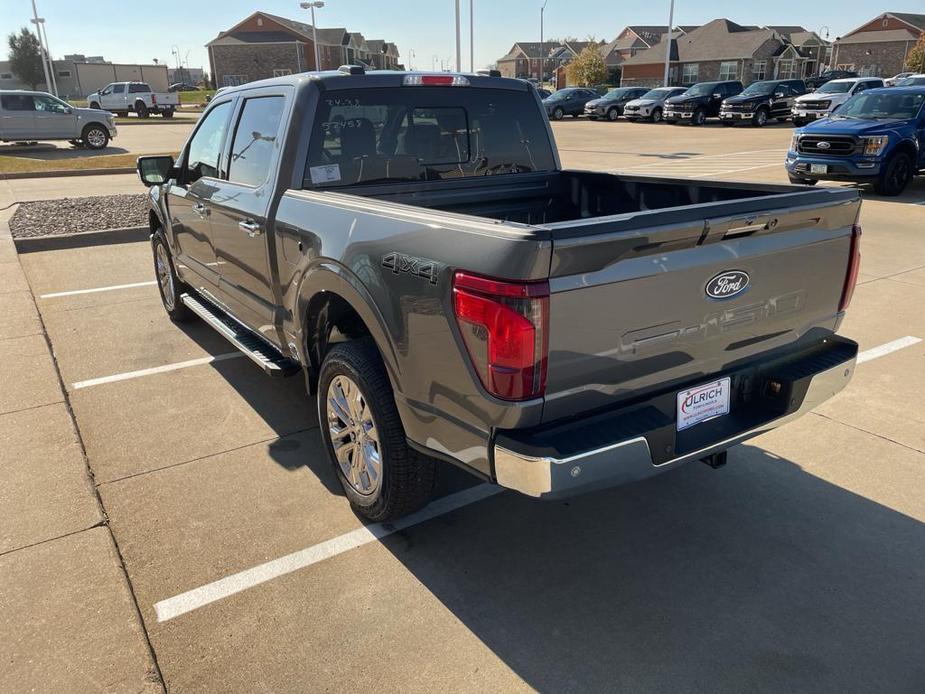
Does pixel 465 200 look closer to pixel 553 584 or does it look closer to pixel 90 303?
pixel 553 584

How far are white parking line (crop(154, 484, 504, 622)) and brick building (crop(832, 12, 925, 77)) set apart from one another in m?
83.8

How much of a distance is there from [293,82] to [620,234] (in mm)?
2293

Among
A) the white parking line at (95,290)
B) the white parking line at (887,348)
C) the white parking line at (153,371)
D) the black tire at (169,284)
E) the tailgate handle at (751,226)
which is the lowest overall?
the white parking line at (887,348)

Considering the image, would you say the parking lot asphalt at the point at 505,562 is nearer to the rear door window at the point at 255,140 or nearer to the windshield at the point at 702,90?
the rear door window at the point at 255,140

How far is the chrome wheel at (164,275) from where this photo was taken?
625 cm

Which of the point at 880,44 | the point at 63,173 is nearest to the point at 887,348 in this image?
the point at 63,173

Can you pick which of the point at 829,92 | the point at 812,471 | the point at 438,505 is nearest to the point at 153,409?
the point at 438,505

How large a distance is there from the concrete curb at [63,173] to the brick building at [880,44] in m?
75.7

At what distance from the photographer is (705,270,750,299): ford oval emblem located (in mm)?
2660

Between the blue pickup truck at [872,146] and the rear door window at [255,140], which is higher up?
the rear door window at [255,140]

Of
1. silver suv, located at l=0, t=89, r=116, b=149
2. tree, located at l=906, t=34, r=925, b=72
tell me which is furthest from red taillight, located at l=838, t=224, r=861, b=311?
tree, located at l=906, t=34, r=925, b=72

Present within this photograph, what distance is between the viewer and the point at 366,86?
152 inches

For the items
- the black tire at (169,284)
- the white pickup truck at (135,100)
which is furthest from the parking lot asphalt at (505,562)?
the white pickup truck at (135,100)

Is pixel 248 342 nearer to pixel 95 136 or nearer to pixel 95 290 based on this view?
pixel 95 290
